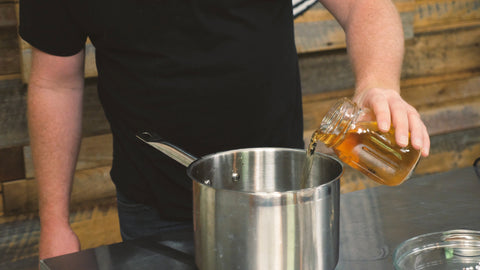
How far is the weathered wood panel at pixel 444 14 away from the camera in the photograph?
2264 mm

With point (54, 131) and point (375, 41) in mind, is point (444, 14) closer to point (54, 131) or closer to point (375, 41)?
point (375, 41)

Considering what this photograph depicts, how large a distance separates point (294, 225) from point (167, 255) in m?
0.27

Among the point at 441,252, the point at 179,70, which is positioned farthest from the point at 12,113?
the point at 441,252

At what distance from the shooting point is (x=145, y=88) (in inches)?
42.3

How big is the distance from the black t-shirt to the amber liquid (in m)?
0.28

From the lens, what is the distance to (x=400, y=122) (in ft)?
2.50

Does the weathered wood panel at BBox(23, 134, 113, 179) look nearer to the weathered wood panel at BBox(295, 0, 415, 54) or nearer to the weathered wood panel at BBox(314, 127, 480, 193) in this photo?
the weathered wood panel at BBox(295, 0, 415, 54)

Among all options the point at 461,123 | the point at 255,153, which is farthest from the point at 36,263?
the point at 461,123

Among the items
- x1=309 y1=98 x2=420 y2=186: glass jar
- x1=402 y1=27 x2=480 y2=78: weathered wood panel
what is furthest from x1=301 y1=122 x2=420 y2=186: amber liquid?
x1=402 y1=27 x2=480 y2=78: weathered wood panel

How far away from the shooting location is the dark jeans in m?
1.15

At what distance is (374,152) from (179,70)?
0.39 metres

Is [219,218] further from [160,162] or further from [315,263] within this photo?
[160,162]

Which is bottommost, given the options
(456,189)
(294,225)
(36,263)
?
(36,263)

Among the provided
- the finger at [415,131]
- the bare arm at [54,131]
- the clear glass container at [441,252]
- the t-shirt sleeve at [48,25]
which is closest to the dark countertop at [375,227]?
the clear glass container at [441,252]
